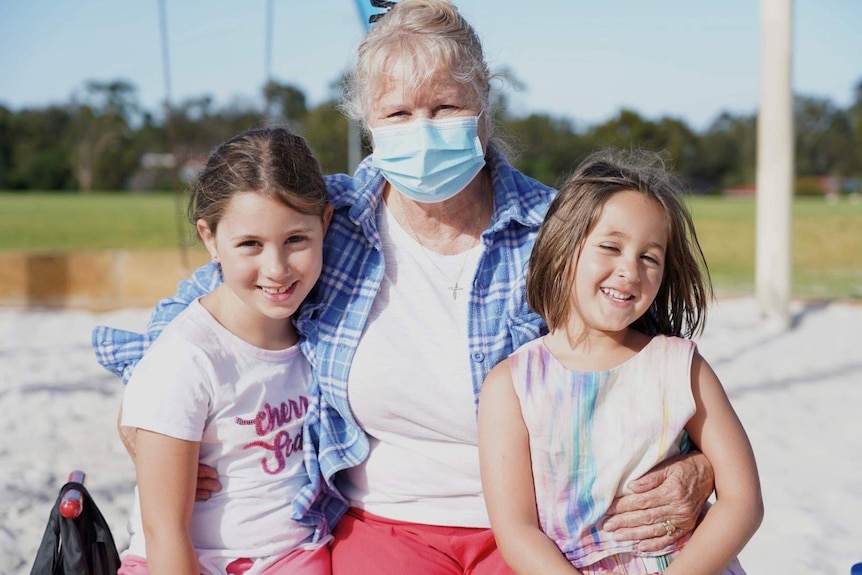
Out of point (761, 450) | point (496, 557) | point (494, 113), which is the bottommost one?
point (761, 450)

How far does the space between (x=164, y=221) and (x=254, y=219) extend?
28202mm

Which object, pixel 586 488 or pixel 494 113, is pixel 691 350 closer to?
pixel 586 488

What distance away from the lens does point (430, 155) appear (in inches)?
80.1

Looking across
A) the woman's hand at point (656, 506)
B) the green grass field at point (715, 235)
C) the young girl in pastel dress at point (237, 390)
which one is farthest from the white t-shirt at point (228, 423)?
the green grass field at point (715, 235)

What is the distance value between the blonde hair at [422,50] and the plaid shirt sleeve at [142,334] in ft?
1.97

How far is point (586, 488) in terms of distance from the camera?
1766 millimetres

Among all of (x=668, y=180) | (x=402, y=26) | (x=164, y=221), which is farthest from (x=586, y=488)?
(x=164, y=221)

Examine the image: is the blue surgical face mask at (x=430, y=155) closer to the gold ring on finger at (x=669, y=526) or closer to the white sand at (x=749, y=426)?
the gold ring on finger at (x=669, y=526)

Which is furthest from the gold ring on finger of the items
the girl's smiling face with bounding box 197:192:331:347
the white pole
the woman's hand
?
the white pole

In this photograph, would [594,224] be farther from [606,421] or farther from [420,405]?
[420,405]

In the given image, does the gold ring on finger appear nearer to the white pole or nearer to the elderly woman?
the elderly woman

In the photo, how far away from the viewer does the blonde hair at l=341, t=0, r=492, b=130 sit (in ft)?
6.61

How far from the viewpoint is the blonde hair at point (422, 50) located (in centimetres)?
202

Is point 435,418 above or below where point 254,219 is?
below
